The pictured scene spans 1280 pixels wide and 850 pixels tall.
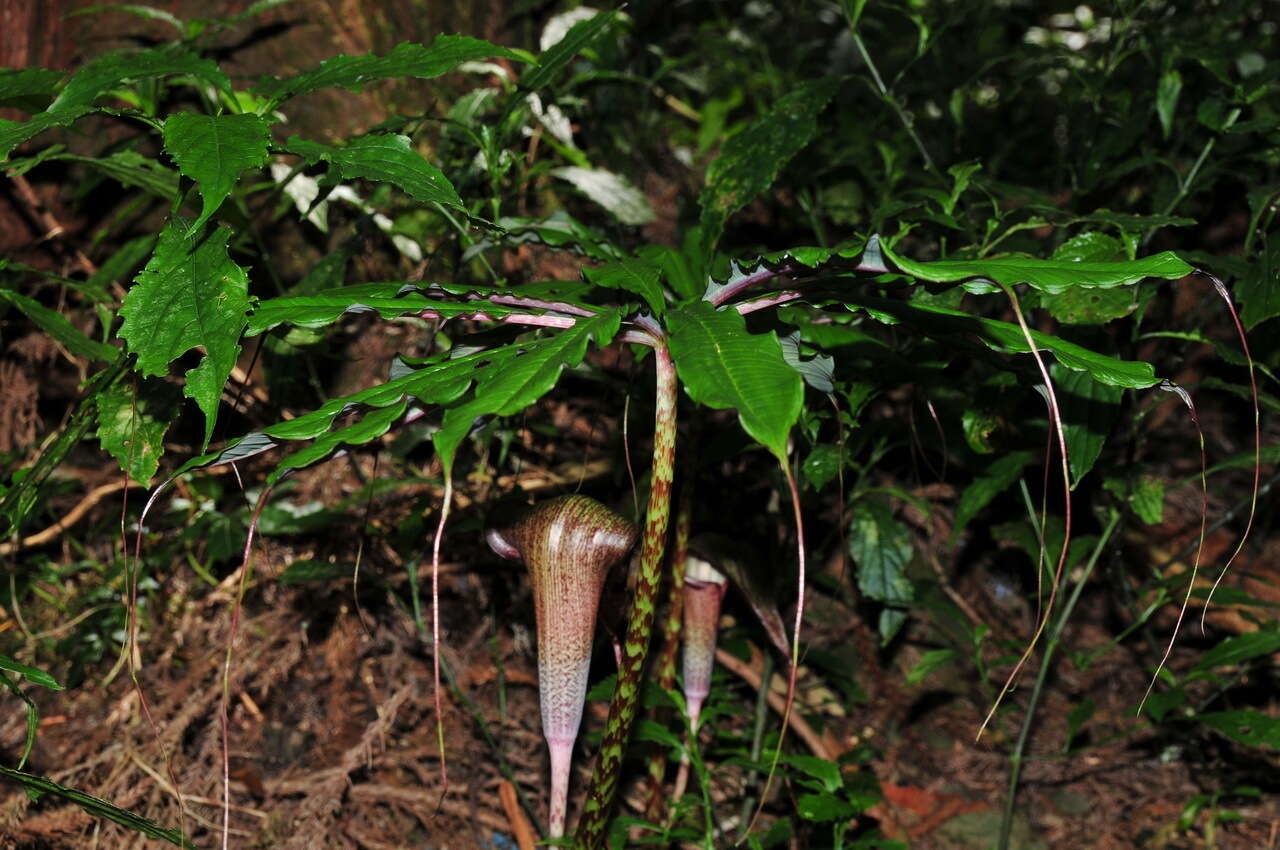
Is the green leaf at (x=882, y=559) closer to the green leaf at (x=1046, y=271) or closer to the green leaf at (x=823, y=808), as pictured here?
the green leaf at (x=823, y=808)

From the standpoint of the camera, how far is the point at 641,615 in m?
1.00

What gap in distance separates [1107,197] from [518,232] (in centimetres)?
149

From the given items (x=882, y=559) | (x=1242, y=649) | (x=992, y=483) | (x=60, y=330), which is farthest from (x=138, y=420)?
(x=1242, y=649)

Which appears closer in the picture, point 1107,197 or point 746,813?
point 746,813

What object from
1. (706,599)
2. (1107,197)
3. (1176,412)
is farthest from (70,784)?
(1176,412)

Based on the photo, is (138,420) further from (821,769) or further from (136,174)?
(821,769)

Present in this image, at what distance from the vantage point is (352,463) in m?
1.85

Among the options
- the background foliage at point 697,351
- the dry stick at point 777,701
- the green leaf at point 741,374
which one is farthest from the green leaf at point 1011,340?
the dry stick at point 777,701

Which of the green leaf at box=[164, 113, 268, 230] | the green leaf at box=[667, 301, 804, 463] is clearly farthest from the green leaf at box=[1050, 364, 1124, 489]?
the green leaf at box=[164, 113, 268, 230]

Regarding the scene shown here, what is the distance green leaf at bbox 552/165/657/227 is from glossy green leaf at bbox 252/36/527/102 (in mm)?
672

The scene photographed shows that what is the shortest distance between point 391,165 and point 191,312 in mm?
250

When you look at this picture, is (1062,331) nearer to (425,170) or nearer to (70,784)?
(425,170)

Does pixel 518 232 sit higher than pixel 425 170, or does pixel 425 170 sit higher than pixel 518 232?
pixel 425 170

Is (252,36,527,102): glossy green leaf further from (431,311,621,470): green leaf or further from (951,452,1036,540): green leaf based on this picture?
(951,452,1036,540): green leaf
